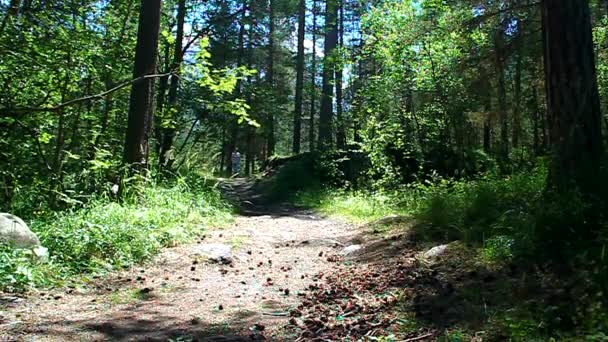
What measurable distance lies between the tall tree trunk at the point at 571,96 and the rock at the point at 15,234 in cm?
537

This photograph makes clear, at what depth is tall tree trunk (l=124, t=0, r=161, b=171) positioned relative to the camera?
8.51m

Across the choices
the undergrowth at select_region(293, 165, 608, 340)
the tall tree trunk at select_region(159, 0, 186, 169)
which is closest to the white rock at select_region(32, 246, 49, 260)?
the undergrowth at select_region(293, 165, 608, 340)

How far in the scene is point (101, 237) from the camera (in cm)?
573

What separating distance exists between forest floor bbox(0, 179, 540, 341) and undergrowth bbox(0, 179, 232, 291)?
0.74ft

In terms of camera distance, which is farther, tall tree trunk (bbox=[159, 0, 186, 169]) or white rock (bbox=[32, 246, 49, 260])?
tall tree trunk (bbox=[159, 0, 186, 169])

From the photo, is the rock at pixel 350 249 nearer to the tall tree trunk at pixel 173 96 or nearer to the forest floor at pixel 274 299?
the forest floor at pixel 274 299

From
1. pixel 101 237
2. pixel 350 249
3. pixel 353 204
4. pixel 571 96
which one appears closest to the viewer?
pixel 571 96

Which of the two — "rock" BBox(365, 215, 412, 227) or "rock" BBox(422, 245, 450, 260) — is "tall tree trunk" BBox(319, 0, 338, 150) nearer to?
"rock" BBox(365, 215, 412, 227)

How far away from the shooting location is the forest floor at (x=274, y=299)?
3547 mm

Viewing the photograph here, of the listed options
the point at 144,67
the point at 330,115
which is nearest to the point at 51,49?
the point at 144,67

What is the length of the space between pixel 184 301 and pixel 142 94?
505 centimetres

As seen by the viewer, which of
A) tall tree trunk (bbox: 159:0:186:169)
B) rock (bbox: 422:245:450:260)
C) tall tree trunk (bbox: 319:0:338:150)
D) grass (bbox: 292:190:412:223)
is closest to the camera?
rock (bbox: 422:245:450:260)

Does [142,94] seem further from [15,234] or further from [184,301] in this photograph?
[184,301]

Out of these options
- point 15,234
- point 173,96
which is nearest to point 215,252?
point 15,234
